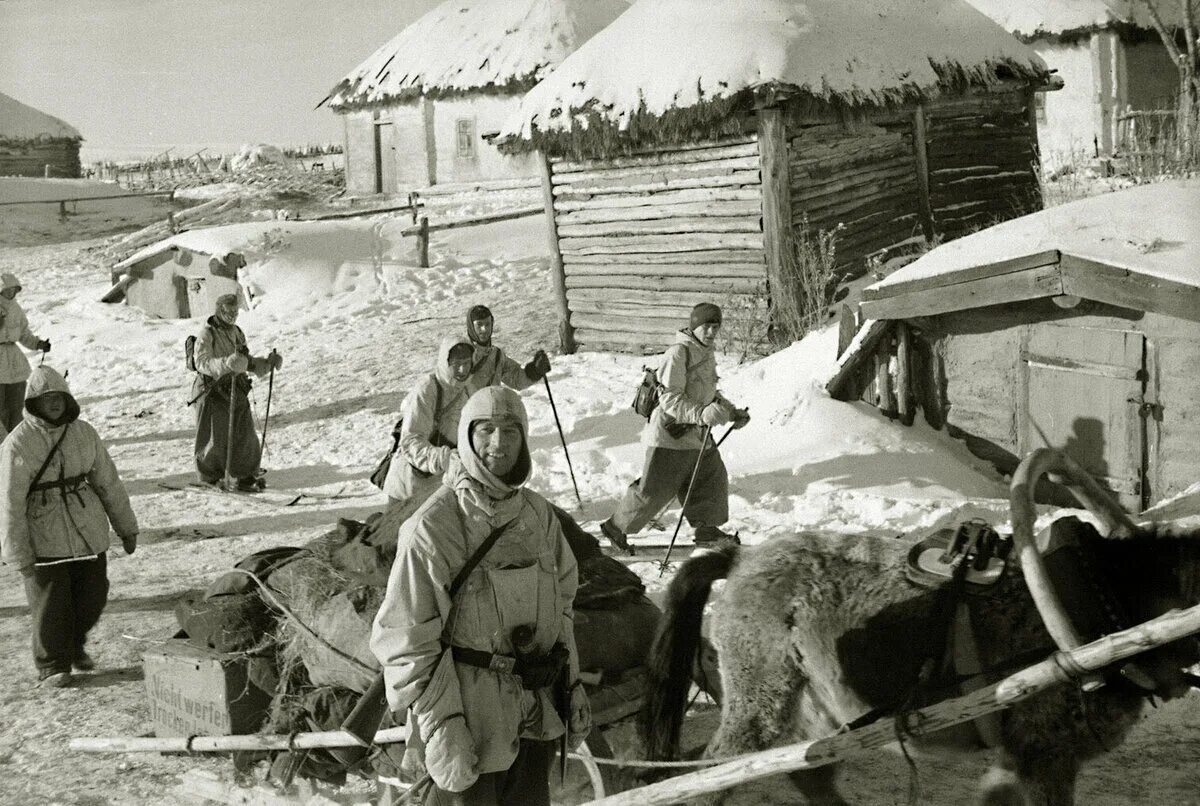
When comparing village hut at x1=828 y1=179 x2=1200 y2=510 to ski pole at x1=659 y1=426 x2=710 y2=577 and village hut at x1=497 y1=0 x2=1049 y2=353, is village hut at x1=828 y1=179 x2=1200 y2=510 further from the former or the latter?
village hut at x1=497 y1=0 x2=1049 y2=353

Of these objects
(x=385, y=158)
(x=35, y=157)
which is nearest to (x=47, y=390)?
(x=385, y=158)

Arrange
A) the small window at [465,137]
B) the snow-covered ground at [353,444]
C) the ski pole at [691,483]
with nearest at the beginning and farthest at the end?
the snow-covered ground at [353,444] < the ski pole at [691,483] < the small window at [465,137]

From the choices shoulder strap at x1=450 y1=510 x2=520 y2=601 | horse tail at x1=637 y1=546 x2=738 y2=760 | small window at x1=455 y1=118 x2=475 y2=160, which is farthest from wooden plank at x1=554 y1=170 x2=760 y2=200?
small window at x1=455 y1=118 x2=475 y2=160

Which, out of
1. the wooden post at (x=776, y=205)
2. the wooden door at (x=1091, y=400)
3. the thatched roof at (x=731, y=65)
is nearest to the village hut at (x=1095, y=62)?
the thatched roof at (x=731, y=65)

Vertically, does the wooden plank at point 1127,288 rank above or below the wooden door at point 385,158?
below

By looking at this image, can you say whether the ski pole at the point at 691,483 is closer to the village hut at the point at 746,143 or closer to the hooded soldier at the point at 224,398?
the hooded soldier at the point at 224,398

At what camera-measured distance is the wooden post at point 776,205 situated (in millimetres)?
13297

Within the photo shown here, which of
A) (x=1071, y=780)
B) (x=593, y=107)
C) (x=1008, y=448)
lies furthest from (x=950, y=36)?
(x=1071, y=780)

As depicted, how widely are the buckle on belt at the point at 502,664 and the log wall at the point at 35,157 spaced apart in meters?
43.9

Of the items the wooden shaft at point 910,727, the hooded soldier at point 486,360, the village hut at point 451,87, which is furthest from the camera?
the village hut at point 451,87

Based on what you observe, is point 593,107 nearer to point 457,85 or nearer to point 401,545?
point 401,545

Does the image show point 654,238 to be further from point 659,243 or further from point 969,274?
point 969,274

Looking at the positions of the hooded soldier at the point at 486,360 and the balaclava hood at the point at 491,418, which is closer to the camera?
the balaclava hood at the point at 491,418

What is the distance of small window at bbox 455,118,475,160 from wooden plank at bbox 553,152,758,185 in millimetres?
15375
